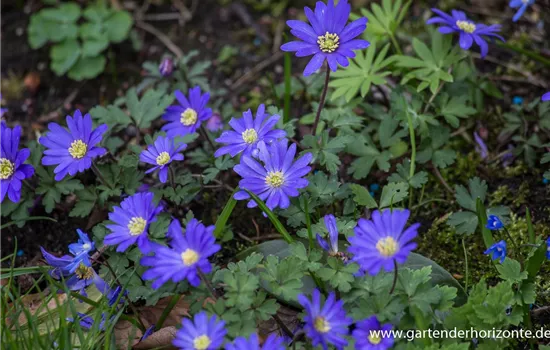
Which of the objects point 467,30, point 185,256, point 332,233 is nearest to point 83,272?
point 185,256

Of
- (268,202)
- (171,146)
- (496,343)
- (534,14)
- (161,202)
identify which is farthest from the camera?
(534,14)

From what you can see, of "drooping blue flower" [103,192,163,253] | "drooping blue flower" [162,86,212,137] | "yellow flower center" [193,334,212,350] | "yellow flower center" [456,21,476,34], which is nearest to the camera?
"yellow flower center" [193,334,212,350]

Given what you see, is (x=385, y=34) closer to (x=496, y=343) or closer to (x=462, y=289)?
(x=462, y=289)

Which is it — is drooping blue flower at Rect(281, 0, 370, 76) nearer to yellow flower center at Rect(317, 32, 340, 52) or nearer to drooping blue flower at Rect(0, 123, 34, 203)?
yellow flower center at Rect(317, 32, 340, 52)

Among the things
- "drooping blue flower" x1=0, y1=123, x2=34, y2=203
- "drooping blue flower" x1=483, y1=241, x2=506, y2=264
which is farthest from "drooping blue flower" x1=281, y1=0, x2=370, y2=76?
"drooping blue flower" x1=0, y1=123, x2=34, y2=203

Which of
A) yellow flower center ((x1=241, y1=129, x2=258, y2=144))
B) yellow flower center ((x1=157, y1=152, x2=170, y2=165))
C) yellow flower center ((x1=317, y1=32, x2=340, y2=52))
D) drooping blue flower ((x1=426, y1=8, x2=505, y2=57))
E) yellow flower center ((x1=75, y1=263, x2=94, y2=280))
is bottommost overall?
yellow flower center ((x1=75, y1=263, x2=94, y2=280))

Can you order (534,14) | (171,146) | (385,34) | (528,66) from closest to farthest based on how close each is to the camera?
(171,146)
(385,34)
(528,66)
(534,14)

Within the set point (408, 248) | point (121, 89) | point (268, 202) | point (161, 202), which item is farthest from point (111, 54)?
point (408, 248)
